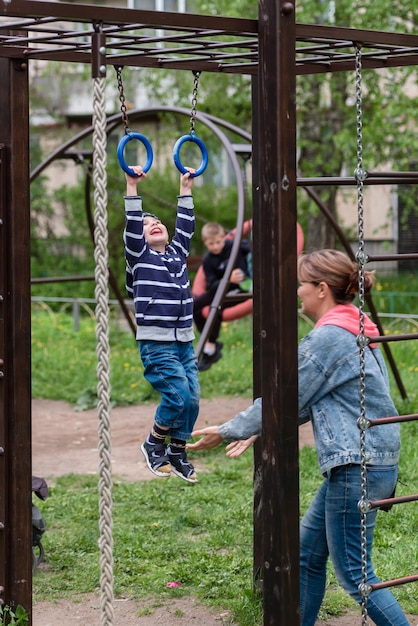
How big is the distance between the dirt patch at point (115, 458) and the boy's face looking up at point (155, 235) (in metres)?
1.51

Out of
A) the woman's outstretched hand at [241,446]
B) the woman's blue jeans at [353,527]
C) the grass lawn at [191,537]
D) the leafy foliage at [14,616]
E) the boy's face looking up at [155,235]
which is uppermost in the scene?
the boy's face looking up at [155,235]

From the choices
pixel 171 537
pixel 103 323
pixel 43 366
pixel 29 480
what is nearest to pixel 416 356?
pixel 43 366

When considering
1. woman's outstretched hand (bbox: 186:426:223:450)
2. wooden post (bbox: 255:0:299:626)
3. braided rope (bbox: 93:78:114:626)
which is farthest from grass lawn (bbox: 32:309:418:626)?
braided rope (bbox: 93:78:114:626)

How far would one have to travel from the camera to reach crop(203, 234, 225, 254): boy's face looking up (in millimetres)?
8617

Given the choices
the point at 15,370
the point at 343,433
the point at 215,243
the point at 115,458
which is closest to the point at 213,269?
the point at 215,243

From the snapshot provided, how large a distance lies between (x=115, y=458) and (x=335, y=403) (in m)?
4.13

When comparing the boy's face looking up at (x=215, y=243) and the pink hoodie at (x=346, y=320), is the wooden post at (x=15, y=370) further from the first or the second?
the boy's face looking up at (x=215, y=243)

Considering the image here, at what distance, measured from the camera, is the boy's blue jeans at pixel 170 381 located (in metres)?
3.67

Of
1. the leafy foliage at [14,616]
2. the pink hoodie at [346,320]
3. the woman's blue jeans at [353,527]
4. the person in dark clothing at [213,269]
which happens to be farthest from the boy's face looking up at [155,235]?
the person in dark clothing at [213,269]

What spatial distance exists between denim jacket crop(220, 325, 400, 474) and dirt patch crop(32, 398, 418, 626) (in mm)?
1125

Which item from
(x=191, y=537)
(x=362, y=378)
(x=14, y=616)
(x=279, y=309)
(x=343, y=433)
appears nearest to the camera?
(x=279, y=309)

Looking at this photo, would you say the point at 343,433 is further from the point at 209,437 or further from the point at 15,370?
the point at 15,370

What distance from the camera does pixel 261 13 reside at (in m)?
2.85

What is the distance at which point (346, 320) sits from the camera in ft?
10.6
